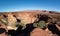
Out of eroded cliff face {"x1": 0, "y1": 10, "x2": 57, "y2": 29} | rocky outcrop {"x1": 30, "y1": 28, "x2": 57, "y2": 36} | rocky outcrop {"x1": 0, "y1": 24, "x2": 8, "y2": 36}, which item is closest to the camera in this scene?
rocky outcrop {"x1": 30, "y1": 28, "x2": 57, "y2": 36}

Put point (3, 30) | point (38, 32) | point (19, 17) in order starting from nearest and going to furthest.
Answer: point (38, 32) → point (3, 30) → point (19, 17)

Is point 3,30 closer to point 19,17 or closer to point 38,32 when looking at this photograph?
point 19,17

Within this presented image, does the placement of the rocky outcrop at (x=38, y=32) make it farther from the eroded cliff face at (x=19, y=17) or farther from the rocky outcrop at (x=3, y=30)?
the rocky outcrop at (x=3, y=30)

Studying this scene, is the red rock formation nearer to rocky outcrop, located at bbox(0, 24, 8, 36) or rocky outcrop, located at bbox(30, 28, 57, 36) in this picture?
rocky outcrop, located at bbox(30, 28, 57, 36)

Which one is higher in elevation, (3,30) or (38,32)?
(3,30)

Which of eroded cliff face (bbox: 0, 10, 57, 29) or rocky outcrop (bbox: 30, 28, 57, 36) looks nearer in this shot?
rocky outcrop (bbox: 30, 28, 57, 36)

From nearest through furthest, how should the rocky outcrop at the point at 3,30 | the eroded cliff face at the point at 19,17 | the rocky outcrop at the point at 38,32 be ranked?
the rocky outcrop at the point at 38,32 → the rocky outcrop at the point at 3,30 → the eroded cliff face at the point at 19,17

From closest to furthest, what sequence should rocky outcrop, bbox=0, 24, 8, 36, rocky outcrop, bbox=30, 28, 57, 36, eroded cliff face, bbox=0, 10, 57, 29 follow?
1. rocky outcrop, bbox=30, 28, 57, 36
2. rocky outcrop, bbox=0, 24, 8, 36
3. eroded cliff face, bbox=0, 10, 57, 29

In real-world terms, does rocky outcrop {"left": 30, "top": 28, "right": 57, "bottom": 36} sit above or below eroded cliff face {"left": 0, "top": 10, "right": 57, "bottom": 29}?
below

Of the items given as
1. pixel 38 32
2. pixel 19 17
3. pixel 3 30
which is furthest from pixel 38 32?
pixel 3 30

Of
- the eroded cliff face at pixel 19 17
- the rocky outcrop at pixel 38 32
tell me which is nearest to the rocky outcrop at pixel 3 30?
the eroded cliff face at pixel 19 17

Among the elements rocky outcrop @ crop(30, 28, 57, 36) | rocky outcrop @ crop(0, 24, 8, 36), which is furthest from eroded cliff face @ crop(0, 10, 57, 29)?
rocky outcrop @ crop(30, 28, 57, 36)

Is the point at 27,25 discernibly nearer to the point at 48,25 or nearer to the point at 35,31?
the point at 35,31
